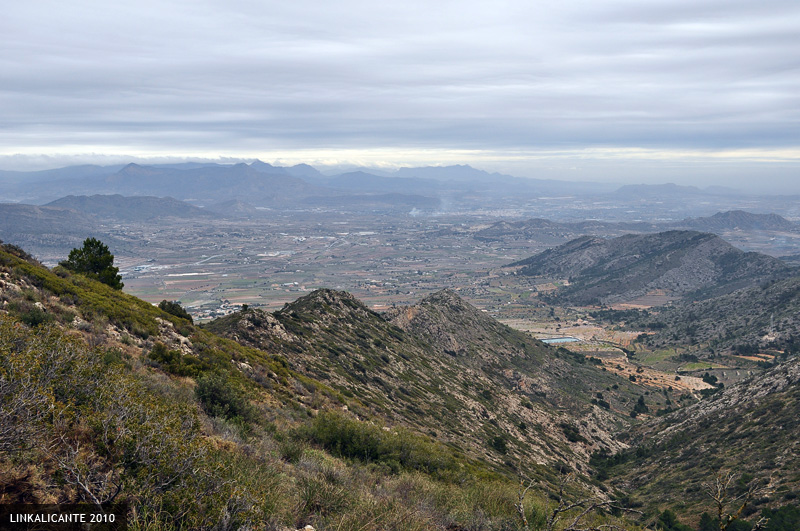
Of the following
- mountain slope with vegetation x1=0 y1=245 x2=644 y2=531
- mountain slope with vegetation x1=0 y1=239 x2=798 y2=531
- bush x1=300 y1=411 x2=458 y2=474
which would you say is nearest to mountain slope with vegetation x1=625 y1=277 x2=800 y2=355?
mountain slope with vegetation x1=0 y1=239 x2=798 y2=531

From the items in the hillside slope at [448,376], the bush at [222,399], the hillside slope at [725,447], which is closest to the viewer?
the bush at [222,399]

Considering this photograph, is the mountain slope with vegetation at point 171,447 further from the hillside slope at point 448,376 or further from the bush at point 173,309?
the hillside slope at point 448,376

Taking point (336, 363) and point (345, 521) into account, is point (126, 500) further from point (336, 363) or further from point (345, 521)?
point (336, 363)

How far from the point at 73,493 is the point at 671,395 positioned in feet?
314

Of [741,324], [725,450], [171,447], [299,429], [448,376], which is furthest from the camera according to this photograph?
[741,324]

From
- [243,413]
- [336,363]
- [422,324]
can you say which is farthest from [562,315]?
[243,413]

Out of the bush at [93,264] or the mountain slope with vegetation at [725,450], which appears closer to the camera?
the mountain slope with vegetation at [725,450]

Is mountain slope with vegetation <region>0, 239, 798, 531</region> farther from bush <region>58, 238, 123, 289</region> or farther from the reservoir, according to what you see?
the reservoir

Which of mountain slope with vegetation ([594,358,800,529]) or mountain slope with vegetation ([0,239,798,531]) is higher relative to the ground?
mountain slope with vegetation ([0,239,798,531])

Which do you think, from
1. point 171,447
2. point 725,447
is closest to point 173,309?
point 171,447

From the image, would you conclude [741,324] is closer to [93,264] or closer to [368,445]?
[368,445]

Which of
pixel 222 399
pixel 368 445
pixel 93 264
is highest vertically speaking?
pixel 93 264

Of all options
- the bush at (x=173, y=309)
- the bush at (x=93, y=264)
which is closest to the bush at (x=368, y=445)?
the bush at (x=173, y=309)

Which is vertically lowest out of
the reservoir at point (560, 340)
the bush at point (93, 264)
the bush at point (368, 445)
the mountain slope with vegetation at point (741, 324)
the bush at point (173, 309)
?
the reservoir at point (560, 340)
